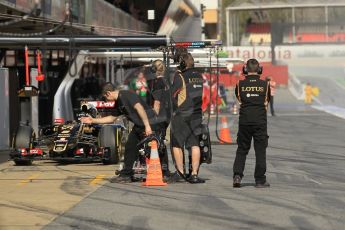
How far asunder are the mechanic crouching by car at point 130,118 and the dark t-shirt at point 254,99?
1341 mm

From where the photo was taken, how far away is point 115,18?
3112 cm

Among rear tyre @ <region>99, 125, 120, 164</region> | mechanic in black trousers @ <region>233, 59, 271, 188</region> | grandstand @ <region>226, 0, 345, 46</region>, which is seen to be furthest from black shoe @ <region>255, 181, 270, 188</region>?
grandstand @ <region>226, 0, 345, 46</region>

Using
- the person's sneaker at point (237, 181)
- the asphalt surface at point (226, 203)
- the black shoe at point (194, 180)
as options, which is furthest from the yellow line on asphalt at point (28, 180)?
the person's sneaker at point (237, 181)

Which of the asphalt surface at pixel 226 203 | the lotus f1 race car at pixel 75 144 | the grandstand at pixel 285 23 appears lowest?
the asphalt surface at pixel 226 203

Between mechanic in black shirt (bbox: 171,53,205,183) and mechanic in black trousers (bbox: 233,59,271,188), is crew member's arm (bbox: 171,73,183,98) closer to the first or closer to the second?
mechanic in black shirt (bbox: 171,53,205,183)

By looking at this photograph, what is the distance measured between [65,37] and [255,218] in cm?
702

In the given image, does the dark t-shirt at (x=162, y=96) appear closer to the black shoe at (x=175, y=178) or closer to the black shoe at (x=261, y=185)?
the black shoe at (x=175, y=178)

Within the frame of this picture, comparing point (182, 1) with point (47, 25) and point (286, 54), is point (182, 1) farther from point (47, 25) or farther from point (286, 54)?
point (286, 54)

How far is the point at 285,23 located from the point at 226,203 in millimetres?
89250

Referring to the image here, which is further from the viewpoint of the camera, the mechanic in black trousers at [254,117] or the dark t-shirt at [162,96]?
the dark t-shirt at [162,96]

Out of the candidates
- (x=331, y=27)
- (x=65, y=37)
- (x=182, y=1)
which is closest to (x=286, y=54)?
(x=331, y=27)

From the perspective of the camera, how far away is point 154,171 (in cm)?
1208

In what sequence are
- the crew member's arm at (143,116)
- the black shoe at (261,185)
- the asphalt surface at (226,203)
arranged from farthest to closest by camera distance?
the crew member's arm at (143,116)
the black shoe at (261,185)
the asphalt surface at (226,203)

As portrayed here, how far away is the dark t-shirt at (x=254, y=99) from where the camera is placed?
38.4 feet
